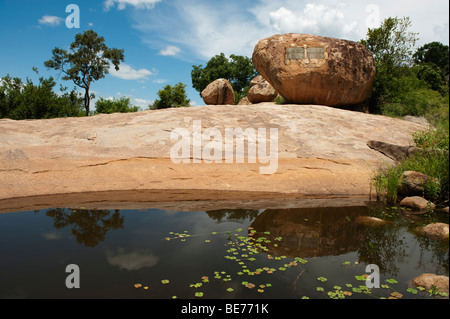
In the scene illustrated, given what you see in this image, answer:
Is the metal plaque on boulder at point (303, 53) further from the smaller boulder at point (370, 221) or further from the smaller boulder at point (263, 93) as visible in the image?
the smaller boulder at point (370, 221)

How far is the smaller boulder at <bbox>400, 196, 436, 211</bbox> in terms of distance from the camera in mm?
5387

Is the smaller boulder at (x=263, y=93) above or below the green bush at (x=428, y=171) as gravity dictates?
above

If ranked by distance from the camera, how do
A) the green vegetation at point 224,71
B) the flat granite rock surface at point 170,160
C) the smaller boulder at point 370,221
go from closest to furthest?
the smaller boulder at point 370,221 → the flat granite rock surface at point 170,160 → the green vegetation at point 224,71

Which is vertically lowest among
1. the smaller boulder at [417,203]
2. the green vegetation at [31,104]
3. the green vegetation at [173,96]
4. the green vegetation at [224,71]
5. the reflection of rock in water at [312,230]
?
the reflection of rock in water at [312,230]

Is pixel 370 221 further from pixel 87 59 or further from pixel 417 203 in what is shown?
pixel 87 59

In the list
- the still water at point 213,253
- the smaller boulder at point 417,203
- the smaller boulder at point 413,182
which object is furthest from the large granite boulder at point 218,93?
the still water at point 213,253

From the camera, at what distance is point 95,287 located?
2.80 metres

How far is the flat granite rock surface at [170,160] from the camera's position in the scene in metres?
6.12

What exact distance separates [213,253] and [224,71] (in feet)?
108

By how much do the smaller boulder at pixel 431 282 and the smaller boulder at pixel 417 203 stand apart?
2768mm

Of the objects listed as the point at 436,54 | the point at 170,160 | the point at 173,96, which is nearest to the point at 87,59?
the point at 173,96

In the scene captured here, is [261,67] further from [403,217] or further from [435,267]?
[435,267]
